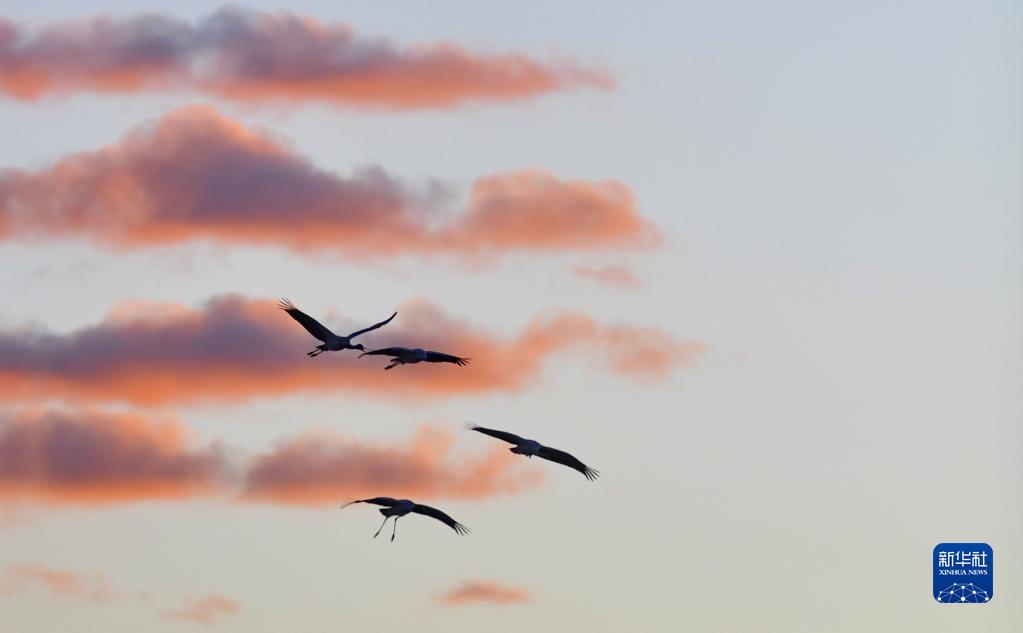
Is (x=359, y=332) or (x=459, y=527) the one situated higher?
(x=359, y=332)

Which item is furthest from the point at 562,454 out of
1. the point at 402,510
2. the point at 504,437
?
the point at 402,510

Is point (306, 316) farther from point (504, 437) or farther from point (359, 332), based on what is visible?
point (504, 437)

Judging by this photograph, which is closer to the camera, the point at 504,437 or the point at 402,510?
the point at 504,437

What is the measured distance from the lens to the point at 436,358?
16000 centimetres

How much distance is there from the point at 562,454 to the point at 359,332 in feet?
57.6

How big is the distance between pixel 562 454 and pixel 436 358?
478 inches

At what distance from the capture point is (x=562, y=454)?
156m

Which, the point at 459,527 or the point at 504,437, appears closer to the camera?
the point at 504,437

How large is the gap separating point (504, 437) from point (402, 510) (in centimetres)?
1907

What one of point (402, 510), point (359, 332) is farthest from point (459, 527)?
point (359, 332)

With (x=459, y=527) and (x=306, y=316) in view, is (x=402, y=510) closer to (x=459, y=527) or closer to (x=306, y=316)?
(x=459, y=527)

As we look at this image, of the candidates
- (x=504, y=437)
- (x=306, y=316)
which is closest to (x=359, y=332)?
(x=306, y=316)

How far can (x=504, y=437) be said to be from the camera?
151 m

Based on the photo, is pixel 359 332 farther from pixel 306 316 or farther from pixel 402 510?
pixel 402 510
